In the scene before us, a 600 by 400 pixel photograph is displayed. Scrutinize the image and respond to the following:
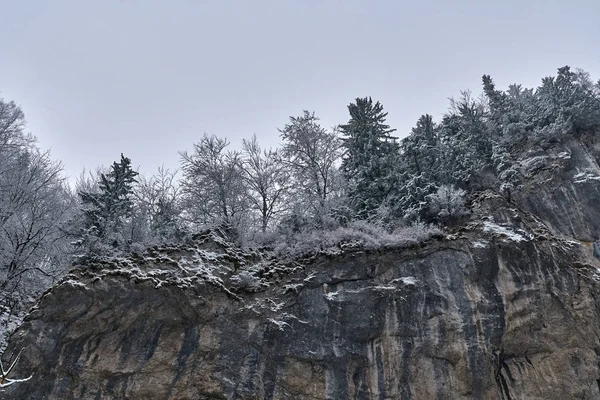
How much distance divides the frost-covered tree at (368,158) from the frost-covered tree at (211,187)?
5775 millimetres

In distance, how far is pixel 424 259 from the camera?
44.9ft

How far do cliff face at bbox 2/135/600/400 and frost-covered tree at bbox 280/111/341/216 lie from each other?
8.53 meters

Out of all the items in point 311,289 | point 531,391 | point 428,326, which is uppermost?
point 311,289

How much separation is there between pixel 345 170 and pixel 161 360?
1319cm

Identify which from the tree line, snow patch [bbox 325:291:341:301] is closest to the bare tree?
the tree line

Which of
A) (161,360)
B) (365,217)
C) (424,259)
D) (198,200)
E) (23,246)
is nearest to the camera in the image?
(161,360)

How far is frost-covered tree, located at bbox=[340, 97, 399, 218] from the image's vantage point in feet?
60.7

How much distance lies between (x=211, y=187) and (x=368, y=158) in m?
8.30

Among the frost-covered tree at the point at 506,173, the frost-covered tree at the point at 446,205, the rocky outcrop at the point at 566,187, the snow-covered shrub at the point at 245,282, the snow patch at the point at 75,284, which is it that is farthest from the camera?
the frost-covered tree at the point at 506,173

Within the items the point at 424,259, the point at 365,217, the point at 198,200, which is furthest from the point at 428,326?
the point at 198,200

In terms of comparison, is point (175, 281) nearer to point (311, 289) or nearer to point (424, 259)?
point (311, 289)

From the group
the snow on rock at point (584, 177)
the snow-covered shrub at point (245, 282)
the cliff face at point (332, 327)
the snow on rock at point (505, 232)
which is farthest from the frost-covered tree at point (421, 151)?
the snow-covered shrub at point (245, 282)

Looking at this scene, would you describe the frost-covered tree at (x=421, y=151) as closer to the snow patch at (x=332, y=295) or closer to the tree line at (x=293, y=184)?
the tree line at (x=293, y=184)

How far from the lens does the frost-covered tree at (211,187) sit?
68.4ft
